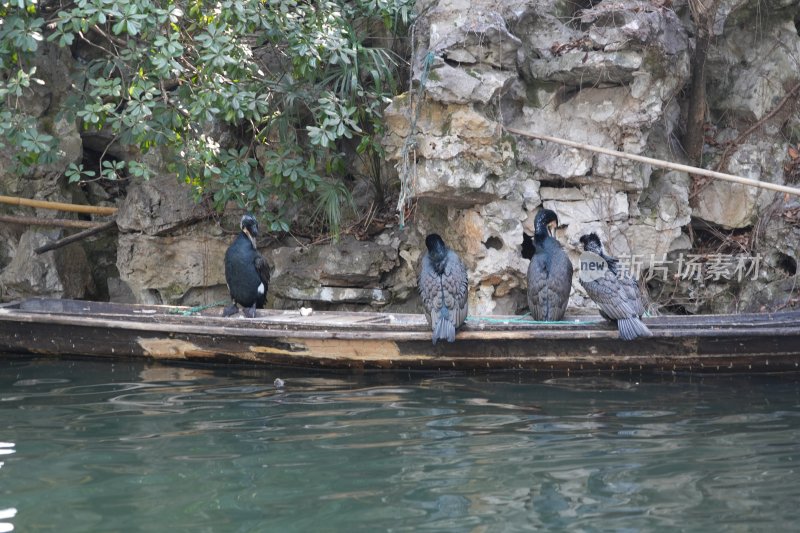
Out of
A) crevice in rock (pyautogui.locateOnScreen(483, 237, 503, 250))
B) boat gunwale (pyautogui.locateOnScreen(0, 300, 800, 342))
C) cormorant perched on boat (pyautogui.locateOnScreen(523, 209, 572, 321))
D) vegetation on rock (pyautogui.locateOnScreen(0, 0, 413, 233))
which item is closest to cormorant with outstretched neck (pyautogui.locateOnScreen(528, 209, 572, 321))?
cormorant perched on boat (pyautogui.locateOnScreen(523, 209, 572, 321))

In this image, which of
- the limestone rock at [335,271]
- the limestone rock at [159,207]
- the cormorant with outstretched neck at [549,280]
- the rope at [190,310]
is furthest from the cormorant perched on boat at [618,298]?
the limestone rock at [159,207]

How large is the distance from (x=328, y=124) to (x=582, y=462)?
14.4 ft

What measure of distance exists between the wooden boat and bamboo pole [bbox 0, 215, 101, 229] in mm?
1408

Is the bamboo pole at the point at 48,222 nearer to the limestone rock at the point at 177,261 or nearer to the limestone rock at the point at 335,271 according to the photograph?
the limestone rock at the point at 177,261

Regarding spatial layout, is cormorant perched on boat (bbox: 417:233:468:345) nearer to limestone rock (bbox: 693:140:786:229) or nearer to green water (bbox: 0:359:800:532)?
green water (bbox: 0:359:800:532)

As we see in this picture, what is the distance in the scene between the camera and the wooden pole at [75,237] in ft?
32.4

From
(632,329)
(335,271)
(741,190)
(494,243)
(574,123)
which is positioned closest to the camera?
(632,329)

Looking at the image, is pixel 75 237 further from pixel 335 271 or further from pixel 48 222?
pixel 335 271

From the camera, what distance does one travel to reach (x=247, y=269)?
27.7 ft

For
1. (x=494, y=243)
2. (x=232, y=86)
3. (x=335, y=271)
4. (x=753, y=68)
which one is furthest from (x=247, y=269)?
(x=753, y=68)

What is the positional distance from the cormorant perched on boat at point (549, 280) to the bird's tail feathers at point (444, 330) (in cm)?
90

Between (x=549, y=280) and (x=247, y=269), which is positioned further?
(x=247, y=269)

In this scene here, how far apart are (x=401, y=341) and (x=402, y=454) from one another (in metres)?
2.47

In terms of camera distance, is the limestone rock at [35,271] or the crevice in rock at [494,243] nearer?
the crevice in rock at [494,243]
